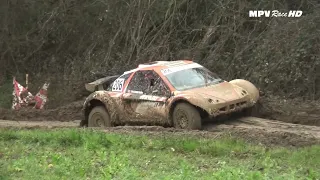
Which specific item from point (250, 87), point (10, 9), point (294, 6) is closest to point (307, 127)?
point (250, 87)

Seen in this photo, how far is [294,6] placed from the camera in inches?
807

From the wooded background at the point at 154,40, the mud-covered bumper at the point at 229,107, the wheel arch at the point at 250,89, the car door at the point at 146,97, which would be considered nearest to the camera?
the mud-covered bumper at the point at 229,107

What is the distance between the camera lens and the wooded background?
17.8 m

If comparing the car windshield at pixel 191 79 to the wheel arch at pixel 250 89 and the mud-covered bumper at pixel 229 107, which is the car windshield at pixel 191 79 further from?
the mud-covered bumper at pixel 229 107

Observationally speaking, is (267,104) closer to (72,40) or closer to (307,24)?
(307,24)

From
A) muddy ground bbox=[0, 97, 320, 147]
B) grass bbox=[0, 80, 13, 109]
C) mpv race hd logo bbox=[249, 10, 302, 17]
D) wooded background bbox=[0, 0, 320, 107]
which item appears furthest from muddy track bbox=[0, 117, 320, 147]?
grass bbox=[0, 80, 13, 109]

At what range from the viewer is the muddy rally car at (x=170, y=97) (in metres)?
12.7

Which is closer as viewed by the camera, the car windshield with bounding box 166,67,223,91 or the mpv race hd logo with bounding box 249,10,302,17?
the car windshield with bounding box 166,67,223,91

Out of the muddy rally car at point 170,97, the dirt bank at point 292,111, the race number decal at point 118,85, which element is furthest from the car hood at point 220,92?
the race number decal at point 118,85

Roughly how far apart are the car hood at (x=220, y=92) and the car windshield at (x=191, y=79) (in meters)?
0.28

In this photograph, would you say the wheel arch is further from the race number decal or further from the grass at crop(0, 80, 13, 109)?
the grass at crop(0, 80, 13, 109)

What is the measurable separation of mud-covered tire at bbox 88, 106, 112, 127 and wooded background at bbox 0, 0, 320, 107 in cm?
558

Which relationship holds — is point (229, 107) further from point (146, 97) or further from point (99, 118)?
point (99, 118)

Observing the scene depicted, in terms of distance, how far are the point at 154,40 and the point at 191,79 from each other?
8.74 metres
